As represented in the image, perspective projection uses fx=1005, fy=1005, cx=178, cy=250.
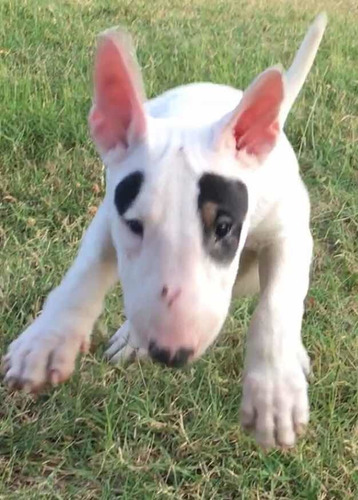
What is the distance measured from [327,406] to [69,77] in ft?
7.96

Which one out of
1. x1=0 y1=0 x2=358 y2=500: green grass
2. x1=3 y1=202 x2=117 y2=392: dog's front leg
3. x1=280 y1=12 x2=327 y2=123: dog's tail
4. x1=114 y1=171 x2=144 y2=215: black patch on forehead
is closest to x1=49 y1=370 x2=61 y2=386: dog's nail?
x1=3 y1=202 x2=117 y2=392: dog's front leg

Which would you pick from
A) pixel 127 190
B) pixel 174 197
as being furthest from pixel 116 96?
pixel 174 197

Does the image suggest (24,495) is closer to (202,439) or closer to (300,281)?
(202,439)

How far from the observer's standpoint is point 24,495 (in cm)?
257

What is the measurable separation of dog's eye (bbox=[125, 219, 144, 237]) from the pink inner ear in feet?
1.01

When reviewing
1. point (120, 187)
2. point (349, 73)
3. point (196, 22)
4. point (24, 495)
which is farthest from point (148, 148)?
point (196, 22)

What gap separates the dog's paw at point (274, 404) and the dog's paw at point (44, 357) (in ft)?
1.39

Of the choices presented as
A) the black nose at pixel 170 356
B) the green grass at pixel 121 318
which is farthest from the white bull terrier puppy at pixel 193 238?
the green grass at pixel 121 318

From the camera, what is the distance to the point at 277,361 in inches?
91.5

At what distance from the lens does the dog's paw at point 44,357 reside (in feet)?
7.81

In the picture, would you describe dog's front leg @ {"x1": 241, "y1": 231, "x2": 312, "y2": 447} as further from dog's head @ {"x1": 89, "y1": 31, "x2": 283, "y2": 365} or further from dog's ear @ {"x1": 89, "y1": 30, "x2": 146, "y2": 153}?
dog's ear @ {"x1": 89, "y1": 30, "x2": 146, "y2": 153}

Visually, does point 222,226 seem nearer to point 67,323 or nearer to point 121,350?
point 67,323

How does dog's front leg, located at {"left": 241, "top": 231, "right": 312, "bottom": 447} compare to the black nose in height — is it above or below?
below

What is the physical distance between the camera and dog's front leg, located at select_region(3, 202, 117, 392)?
2387mm
